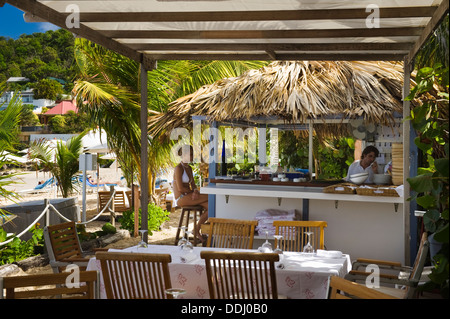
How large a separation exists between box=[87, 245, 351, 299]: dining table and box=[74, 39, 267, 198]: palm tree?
244 inches

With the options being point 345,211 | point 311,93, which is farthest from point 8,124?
point 345,211

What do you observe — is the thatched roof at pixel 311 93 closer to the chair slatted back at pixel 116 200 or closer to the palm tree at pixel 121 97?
the palm tree at pixel 121 97

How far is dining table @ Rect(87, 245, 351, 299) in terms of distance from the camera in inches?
166

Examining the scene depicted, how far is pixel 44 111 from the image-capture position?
5578cm

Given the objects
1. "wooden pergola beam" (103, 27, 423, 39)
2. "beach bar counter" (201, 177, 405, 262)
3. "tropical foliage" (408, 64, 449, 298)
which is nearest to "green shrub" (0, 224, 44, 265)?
"beach bar counter" (201, 177, 405, 262)

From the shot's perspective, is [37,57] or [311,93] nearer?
[311,93]

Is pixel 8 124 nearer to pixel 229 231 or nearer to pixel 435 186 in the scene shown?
pixel 229 231

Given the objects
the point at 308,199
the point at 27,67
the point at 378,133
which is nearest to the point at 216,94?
the point at 308,199

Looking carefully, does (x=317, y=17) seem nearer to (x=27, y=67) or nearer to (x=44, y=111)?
(x=44, y=111)

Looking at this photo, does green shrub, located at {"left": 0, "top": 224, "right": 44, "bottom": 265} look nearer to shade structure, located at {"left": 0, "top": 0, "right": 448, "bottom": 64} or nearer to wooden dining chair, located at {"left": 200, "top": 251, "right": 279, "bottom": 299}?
shade structure, located at {"left": 0, "top": 0, "right": 448, "bottom": 64}

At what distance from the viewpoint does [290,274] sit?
424 centimetres

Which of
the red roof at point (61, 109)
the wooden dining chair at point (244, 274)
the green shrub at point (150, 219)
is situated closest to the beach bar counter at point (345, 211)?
the green shrub at point (150, 219)

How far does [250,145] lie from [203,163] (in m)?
1.43

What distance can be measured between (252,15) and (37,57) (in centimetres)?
6575
